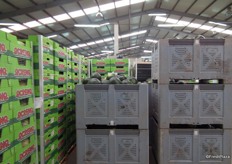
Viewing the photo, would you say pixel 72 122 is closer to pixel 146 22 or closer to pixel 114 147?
pixel 114 147

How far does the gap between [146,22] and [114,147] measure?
12087mm

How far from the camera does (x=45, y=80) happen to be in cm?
294

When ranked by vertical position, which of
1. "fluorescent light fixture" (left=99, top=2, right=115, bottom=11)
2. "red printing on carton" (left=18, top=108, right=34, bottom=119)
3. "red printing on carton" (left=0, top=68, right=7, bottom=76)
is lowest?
"red printing on carton" (left=18, top=108, right=34, bottom=119)

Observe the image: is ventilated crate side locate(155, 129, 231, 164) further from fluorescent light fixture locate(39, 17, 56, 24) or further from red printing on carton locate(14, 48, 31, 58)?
fluorescent light fixture locate(39, 17, 56, 24)

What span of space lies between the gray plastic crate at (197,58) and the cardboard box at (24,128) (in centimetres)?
168

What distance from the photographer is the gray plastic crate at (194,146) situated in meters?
2.67

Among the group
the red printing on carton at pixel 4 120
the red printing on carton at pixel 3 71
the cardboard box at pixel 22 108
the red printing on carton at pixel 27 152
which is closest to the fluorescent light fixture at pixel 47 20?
the cardboard box at pixel 22 108

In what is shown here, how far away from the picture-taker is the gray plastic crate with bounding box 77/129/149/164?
2.64 metres

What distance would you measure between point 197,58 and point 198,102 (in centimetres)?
53

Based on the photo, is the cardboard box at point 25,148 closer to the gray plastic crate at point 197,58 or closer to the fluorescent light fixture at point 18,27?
the gray plastic crate at point 197,58

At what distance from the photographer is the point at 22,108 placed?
7.75ft

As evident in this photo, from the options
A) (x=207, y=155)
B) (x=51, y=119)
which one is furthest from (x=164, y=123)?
(x=51, y=119)

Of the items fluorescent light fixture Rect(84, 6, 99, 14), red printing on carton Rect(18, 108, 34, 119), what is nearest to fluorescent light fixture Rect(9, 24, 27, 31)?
fluorescent light fixture Rect(84, 6, 99, 14)

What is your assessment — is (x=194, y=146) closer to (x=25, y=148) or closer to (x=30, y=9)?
(x=25, y=148)
